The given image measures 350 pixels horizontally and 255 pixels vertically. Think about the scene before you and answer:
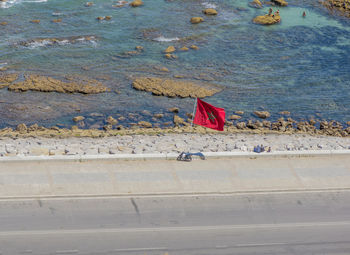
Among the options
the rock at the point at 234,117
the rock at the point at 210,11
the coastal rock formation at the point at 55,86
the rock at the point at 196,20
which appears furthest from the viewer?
Result: the rock at the point at 210,11

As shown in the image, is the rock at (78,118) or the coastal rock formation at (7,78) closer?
the rock at (78,118)

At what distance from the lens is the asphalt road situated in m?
17.9

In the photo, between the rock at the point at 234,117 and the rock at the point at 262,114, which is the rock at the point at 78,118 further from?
the rock at the point at 262,114

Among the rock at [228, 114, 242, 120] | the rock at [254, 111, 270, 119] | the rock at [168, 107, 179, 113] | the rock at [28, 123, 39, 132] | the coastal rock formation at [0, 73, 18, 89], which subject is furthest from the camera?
the coastal rock formation at [0, 73, 18, 89]

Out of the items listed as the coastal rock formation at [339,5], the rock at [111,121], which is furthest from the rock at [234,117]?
the coastal rock formation at [339,5]

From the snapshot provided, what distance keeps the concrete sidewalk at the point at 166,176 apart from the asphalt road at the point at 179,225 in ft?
1.90

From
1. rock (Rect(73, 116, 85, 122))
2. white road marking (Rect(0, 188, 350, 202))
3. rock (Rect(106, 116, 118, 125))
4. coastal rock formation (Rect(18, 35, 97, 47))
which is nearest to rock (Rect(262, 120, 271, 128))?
rock (Rect(106, 116, 118, 125))

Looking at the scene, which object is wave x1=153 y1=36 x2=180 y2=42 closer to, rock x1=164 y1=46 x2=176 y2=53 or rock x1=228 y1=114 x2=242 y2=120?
rock x1=164 y1=46 x2=176 y2=53

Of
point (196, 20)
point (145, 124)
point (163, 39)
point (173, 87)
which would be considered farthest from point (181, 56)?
point (145, 124)

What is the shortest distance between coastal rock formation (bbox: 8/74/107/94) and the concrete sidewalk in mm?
12270

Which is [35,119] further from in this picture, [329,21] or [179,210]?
[329,21]

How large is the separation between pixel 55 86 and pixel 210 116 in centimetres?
1528

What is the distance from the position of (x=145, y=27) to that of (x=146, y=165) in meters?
25.0

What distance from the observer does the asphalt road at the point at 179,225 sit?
17.9 meters
